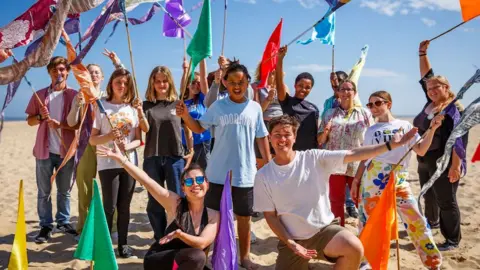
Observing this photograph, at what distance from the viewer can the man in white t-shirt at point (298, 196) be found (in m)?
3.20

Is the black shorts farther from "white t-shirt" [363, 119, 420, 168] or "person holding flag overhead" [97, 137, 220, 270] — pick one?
"white t-shirt" [363, 119, 420, 168]

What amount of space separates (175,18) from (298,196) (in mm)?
3016

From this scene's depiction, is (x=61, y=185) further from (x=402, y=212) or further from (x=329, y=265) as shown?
(x=402, y=212)

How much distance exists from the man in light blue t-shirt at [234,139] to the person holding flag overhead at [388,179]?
1.10m

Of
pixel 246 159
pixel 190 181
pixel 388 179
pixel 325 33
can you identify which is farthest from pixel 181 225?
pixel 325 33

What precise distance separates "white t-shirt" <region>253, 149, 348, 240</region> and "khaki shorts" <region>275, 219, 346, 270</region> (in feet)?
0.13

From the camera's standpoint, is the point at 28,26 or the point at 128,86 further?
the point at 128,86

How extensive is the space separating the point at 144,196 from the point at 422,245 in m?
5.21

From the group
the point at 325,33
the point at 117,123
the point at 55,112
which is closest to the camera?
the point at 117,123

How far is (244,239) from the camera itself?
3.99m

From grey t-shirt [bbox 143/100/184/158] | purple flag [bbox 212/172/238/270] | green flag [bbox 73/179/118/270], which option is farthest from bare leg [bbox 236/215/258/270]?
green flag [bbox 73/179/118/270]

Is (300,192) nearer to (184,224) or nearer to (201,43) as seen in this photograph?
(184,224)

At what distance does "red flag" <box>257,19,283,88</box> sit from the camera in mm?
4676

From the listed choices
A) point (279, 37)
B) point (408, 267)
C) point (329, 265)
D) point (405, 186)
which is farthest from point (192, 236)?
point (279, 37)
